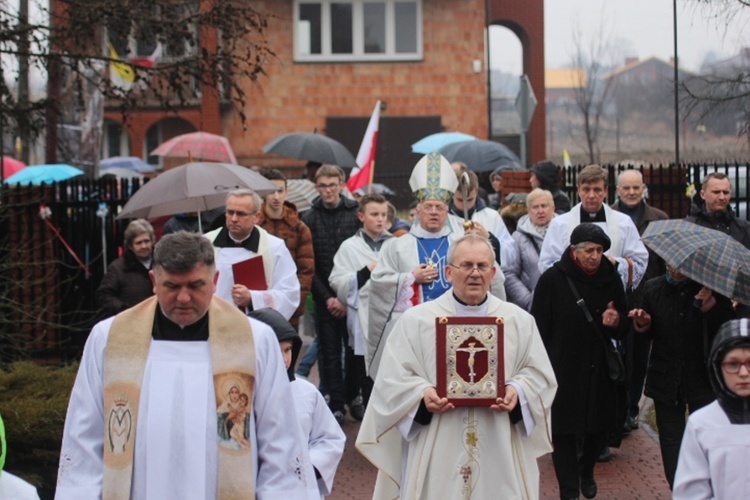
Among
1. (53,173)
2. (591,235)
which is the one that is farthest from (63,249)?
(591,235)

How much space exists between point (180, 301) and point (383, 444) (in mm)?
2256

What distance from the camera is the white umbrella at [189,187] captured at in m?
9.03

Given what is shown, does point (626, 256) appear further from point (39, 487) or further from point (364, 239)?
point (39, 487)

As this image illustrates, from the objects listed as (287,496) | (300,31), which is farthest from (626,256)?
(300,31)

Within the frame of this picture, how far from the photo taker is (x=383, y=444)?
6586 mm

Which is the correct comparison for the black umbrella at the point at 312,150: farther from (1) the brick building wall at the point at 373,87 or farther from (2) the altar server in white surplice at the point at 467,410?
(1) the brick building wall at the point at 373,87

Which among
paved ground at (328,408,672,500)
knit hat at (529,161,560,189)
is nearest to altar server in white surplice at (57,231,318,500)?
paved ground at (328,408,672,500)

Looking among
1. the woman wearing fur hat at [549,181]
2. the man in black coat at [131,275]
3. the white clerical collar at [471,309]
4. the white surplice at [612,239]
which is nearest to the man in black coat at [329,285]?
the man in black coat at [131,275]

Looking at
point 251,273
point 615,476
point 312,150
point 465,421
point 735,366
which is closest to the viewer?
point 735,366

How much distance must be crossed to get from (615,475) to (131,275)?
4.39 metres

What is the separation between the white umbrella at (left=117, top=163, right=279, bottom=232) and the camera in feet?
29.6

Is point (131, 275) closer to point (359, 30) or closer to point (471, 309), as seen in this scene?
point (471, 309)

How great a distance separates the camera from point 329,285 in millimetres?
10688

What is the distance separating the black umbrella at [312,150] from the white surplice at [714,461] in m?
9.34
